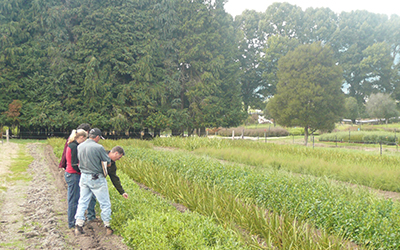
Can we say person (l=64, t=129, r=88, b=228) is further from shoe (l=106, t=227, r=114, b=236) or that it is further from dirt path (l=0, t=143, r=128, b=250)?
shoe (l=106, t=227, r=114, b=236)

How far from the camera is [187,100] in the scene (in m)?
29.5

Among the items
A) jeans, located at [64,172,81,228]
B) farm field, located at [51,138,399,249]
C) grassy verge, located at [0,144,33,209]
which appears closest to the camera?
farm field, located at [51,138,399,249]

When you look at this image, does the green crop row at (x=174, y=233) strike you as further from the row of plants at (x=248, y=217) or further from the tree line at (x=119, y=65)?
the tree line at (x=119, y=65)

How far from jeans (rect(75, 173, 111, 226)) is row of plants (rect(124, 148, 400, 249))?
6.98 ft

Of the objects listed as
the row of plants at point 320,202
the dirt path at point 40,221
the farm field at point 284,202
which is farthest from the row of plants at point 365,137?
the dirt path at point 40,221

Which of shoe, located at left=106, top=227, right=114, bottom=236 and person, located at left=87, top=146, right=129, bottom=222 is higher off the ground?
person, located at left=87, top=146, right=129, bottom=222

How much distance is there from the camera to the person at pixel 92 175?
4.63 metres

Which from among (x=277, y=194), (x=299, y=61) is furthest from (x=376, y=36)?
(x=277, y=194)

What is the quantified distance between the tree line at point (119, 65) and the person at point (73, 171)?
19.0m

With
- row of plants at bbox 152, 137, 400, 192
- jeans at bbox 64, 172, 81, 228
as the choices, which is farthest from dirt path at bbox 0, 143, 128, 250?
row of plants at bbox 152, 137, 400, 192

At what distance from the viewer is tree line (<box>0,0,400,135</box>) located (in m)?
23.9

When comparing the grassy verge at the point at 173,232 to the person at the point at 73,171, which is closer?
the grassy verge at the point at 173,232

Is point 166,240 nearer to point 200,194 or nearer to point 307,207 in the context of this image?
point 200,194

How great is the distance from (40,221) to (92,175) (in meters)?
2.00
